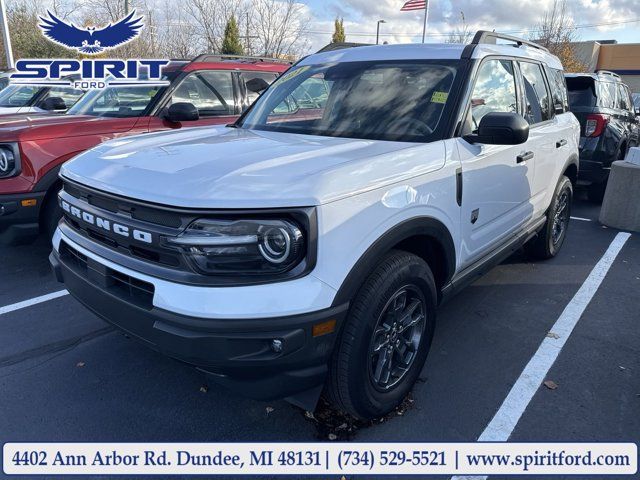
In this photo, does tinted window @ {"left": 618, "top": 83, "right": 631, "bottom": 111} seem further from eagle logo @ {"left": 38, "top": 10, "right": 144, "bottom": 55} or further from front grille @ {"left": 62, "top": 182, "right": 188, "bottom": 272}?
eagle logo @ {"left": 38, "top": 10, "right": 144, "bottom": 55}

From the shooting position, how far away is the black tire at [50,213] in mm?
4496

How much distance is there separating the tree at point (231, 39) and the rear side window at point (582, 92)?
16311mm

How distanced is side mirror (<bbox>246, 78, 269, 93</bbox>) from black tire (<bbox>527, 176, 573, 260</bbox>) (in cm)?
364

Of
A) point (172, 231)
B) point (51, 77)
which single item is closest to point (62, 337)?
point (172, 231)

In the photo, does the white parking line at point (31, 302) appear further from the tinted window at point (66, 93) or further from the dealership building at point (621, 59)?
the dealership building at point (621, 59)

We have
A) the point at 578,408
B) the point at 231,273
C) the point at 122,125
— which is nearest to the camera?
the point at 231,273

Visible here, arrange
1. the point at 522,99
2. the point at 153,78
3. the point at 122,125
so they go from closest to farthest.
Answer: the point at 522,99 → the point at 122,125 → the point at 153,78

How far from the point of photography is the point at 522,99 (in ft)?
13.1

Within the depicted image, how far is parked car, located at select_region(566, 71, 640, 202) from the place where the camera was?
7547 millimetres

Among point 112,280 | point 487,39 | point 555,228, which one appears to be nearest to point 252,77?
point 487,39

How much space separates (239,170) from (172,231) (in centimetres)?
41

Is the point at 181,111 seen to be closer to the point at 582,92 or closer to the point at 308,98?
the point at 308,98

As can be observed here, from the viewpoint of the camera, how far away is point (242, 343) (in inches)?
79.0

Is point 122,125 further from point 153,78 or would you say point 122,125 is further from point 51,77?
point 51,77
